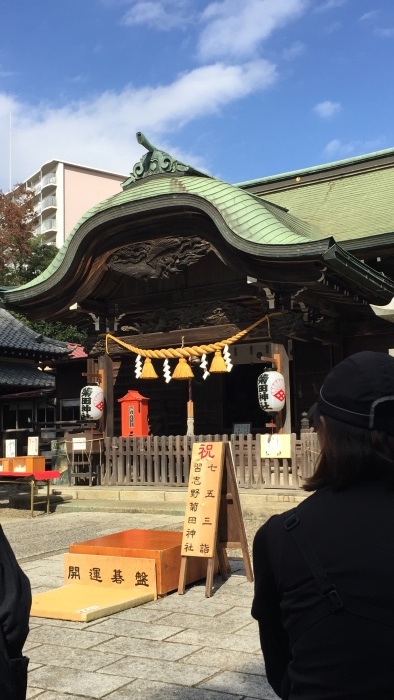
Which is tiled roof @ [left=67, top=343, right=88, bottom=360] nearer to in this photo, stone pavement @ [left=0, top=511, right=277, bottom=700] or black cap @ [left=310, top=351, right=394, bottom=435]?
stone pavement @ [left=0, top=511, right=277, bottom=700]

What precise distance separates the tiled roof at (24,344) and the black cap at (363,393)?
18.2m

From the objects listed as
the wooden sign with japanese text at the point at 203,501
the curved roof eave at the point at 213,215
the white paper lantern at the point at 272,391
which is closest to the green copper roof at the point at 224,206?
the curved roof eave at the point at 213,215

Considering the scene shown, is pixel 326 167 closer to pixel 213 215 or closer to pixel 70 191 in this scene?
pixel 213 215

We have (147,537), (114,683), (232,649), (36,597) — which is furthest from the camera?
(147,537)

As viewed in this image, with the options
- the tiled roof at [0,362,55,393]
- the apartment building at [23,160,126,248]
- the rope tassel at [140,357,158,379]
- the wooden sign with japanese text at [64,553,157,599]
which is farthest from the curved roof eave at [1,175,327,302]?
the apartment building at [23,160,126,248]

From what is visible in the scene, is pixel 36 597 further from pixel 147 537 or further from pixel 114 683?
pixel 114 683

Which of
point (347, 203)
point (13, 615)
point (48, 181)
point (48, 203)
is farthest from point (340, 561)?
point (48, 181)

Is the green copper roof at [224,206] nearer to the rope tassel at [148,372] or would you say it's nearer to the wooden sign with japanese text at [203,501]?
the rope tassel at [148,372]

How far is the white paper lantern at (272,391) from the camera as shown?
1244cm

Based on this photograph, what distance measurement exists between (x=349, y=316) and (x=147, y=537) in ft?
29.1

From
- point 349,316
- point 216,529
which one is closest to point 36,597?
point 216,529

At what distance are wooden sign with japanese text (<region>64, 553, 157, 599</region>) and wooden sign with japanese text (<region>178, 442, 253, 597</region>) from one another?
31 cm

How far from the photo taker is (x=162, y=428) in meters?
17.3

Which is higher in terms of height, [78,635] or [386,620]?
[386,620]
